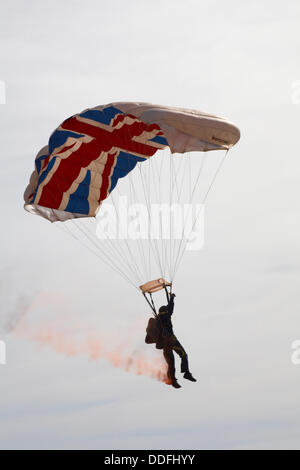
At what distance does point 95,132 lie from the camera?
33750 millimetres

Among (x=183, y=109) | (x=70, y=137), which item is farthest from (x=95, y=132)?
(x=183, y=109)

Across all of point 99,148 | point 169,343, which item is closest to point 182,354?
point 169,343

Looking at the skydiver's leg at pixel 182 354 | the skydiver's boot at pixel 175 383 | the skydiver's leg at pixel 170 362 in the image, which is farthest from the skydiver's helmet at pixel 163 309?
the skydiver's boot at pixel 175 383

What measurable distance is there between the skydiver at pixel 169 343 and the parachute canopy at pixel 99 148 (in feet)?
15.4

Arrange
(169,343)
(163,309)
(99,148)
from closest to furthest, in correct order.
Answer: (163,309) < (169,343) < (99,148)

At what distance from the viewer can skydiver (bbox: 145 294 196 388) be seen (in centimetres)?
3145

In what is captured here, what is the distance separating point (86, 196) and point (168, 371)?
6.40 metres

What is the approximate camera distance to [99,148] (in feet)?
112

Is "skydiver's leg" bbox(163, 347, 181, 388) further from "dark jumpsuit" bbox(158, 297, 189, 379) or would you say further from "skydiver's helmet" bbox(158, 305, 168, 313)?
"skydiver's helmet" bbox(158, 305, 168, 313)

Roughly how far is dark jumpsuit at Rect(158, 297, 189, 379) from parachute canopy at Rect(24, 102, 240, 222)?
474 centimetres

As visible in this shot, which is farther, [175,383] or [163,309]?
[175,383]

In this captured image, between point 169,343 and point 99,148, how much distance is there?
22.1 feet

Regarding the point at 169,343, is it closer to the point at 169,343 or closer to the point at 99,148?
the point at 169,343
